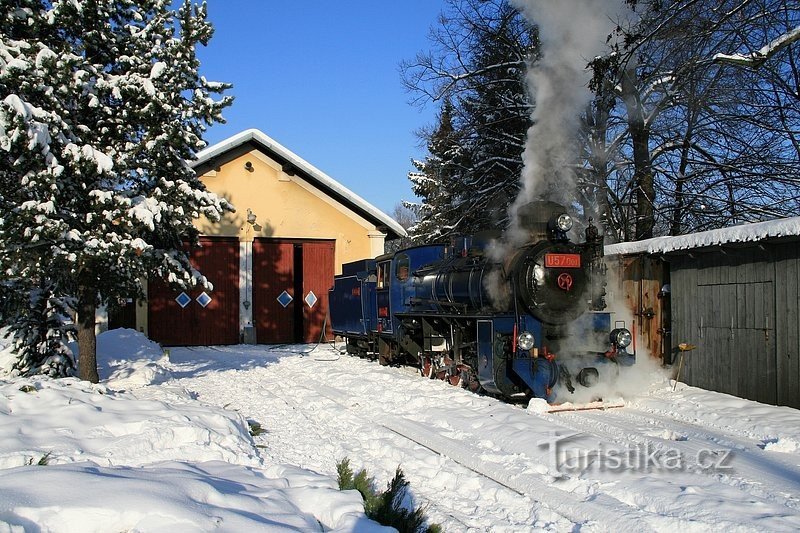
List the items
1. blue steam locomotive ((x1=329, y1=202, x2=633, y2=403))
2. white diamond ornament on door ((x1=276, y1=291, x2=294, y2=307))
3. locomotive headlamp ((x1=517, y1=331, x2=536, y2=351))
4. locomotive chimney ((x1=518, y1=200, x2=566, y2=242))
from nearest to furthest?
locomotive headlamp ((x1=517, y1=331, x2=536, y2=351)), blue steam locomotive ((x1=329, y1=202, x2=633, y2=403)), locomotive chimney ((x1=518, y1=200, x2=566, y2=242)), white diamond ornament on door ((x1=276, y1=291, x2=294, y2=307))

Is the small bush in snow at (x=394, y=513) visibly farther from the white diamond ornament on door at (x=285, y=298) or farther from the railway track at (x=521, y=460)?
the white diamond ornament on door at (x=285, y=298)

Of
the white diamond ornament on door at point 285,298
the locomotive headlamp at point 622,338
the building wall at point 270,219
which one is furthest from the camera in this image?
the white diamond ornament on door at point 285,298

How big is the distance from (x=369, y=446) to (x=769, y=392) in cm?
619

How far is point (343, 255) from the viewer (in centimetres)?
2412

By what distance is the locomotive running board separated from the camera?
9320 mm

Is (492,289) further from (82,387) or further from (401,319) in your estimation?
(82,387)

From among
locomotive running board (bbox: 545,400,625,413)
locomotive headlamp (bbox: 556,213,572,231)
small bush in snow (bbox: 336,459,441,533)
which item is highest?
locomotive headlamp (bbox: 556,213,572,231)

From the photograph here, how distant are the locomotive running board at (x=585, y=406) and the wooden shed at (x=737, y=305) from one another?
208 centimetres

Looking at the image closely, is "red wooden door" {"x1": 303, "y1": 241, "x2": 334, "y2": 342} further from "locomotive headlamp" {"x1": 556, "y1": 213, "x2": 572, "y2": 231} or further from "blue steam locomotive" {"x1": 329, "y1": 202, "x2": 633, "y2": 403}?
"locomotive headlamp" {"x1": 556, "y1": 213, "x2": 572, "y2": 231}

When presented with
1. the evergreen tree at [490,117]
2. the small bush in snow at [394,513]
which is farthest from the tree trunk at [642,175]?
the small bush in snow at [394,513]

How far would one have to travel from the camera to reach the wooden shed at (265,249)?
22.3 meters

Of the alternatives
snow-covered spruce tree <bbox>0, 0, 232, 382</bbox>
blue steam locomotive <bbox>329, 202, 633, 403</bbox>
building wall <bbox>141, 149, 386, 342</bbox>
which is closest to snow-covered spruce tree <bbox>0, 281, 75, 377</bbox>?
snow-covered spruce tree <bbox>0, 0, 232, 382</bbox>

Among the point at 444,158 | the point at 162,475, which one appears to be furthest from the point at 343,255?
the point at 162,475

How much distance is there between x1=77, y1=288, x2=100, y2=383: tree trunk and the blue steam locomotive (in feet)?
19.5
